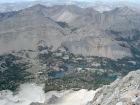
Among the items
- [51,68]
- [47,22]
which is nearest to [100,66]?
[51,68]

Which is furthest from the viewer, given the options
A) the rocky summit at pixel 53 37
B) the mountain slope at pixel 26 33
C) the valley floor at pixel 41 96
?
the mountain slope at pixel 26 33

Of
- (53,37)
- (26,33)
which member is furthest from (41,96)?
(26,33)

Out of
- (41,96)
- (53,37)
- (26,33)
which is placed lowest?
(53,37)

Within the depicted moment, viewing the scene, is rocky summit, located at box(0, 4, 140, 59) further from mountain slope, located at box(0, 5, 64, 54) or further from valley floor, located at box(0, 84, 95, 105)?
valley floor, located at box(0, 84, 95, 105)

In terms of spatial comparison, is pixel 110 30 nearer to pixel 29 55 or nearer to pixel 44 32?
pixel 44 32

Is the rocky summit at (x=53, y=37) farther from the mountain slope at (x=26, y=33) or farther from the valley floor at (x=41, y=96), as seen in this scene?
the valley floor at (x=41, y=96)

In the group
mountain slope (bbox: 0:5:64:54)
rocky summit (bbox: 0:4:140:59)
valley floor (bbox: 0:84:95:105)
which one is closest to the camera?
valley floor (bbox: 0:84:95:105)

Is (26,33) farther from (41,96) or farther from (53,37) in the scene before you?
(41,96)

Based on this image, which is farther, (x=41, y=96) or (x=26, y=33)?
(x=26, y=33)

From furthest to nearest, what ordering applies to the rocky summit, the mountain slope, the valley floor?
1. the mountain slope
2. the rocky summit
3. the valley floor

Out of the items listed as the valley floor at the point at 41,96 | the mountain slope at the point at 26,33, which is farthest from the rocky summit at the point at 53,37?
the valley floor at the point at 41,96

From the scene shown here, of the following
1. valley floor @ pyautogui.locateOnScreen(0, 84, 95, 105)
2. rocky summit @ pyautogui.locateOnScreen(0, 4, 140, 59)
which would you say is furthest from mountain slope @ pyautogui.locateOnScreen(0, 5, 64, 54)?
valley floor @ pyautogui.locateOnScreen(0, 84, 95, 105)
